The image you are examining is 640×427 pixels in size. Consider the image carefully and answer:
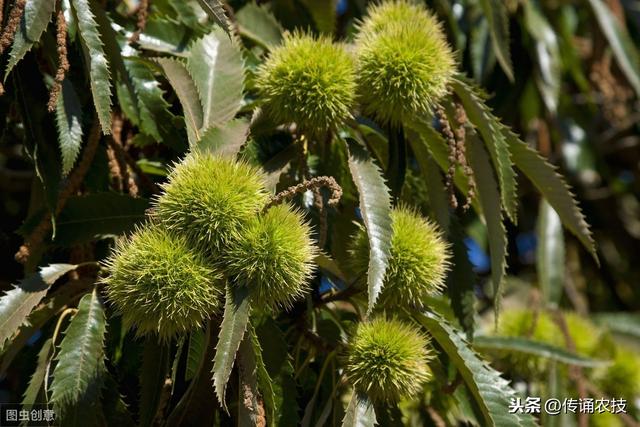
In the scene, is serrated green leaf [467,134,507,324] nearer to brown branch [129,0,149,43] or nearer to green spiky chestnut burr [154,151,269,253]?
green spiky chestnut burr [154,151,269,253]

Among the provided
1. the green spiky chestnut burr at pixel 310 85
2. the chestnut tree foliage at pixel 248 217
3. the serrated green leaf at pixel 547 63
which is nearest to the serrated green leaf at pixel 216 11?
the chestnut tree foliage at pixel 248 217

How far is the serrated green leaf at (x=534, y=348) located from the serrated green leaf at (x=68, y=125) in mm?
975

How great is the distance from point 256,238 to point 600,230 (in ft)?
9.17

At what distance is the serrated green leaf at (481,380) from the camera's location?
1340 mm

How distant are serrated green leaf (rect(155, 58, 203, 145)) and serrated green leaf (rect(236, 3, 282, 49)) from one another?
0.91 ft

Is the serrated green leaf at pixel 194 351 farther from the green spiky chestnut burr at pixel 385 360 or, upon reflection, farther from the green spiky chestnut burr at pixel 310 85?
the green spiky chestnut burr at pixel 310 85

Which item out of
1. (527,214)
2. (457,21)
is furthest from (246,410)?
(527,214)

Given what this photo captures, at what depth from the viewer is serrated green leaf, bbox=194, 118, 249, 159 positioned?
1306 mm

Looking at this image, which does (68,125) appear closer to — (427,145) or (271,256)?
(271,256)

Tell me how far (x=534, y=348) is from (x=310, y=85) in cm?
91

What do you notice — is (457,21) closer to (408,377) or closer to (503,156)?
(503,156)

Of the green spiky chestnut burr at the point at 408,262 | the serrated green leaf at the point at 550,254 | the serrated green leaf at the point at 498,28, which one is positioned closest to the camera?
the green spiky chestnut burr at the point at 408,262

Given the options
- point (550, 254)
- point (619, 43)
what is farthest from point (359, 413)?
point (619, 43)

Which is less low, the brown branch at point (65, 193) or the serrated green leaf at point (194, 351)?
the brown branch at point (65, 193)
